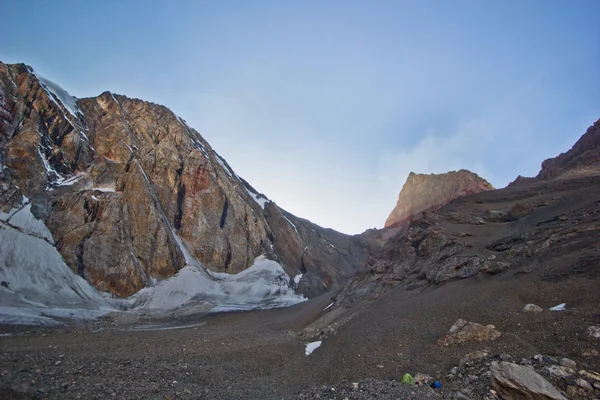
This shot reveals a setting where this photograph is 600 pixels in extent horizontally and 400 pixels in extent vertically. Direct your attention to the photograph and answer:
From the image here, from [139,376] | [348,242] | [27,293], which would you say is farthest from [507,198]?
[348,242]

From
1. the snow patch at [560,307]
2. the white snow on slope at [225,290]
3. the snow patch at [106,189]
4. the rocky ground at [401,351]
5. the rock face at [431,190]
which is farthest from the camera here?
the rock face at [431,190]

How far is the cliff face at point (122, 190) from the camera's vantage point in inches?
1938

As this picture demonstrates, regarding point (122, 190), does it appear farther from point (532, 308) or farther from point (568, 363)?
point (568, 363)

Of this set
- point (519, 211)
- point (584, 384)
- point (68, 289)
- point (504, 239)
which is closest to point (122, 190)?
point (68, 289)

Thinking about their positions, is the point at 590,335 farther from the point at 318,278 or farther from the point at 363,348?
the point at 318,278

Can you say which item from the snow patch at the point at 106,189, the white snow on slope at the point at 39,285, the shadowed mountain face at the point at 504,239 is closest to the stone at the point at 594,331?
the shadowed mountain face at the point at 504,239

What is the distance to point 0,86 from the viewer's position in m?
52.8

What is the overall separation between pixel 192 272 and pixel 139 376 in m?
47.9

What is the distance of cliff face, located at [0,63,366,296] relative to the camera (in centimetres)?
4922

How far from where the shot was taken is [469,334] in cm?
1502

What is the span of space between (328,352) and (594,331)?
13.3 m

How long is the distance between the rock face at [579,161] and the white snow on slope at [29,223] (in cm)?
8184

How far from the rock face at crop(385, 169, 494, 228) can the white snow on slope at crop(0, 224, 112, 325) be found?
106m

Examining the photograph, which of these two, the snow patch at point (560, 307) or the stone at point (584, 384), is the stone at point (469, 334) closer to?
the snow patch at point (560, 307)
